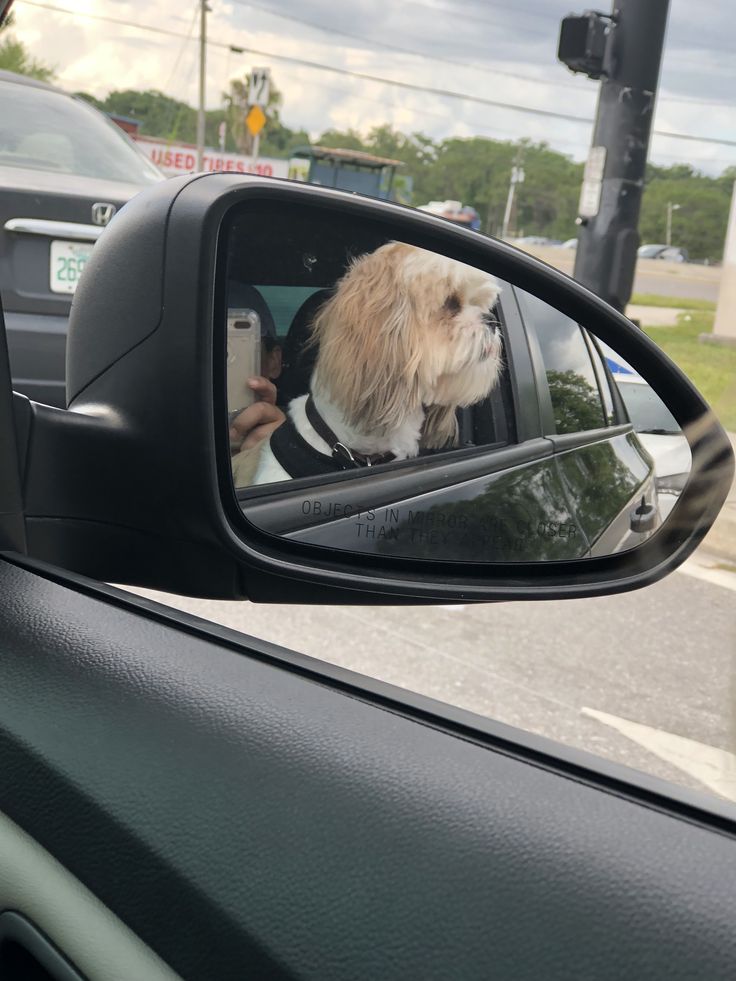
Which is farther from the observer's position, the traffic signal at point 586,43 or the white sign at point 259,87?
the white sign at point 259,87

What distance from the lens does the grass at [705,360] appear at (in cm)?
108

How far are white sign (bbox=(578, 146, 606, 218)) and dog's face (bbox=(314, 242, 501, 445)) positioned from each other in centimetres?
25

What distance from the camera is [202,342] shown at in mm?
1036

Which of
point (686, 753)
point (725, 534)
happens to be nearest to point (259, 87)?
point (725, 534)

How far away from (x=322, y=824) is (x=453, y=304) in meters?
0.49

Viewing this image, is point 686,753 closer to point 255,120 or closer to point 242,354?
point 242,354

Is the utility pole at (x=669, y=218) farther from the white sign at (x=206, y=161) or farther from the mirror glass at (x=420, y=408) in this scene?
the white sign at (x=206, y=161)

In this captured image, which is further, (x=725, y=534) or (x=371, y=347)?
(x=725, y=534)

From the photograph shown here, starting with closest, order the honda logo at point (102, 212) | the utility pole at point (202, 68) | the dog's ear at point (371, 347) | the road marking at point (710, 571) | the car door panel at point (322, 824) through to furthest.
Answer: the car door panel at point (322, 824), the dog's ear at point (371, 347), the road marking at point (710, 571), the utility pole at point (202, 68), the honda logo at point (102, 212)

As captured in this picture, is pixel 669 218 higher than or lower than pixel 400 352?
higher

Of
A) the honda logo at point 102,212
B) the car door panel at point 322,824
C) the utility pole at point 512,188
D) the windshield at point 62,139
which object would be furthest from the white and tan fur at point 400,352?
the honda logo at point 102,212

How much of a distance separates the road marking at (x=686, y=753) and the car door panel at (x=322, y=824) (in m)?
0.27

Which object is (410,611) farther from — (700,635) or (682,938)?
(682,938)

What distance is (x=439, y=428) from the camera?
1.07 metres
